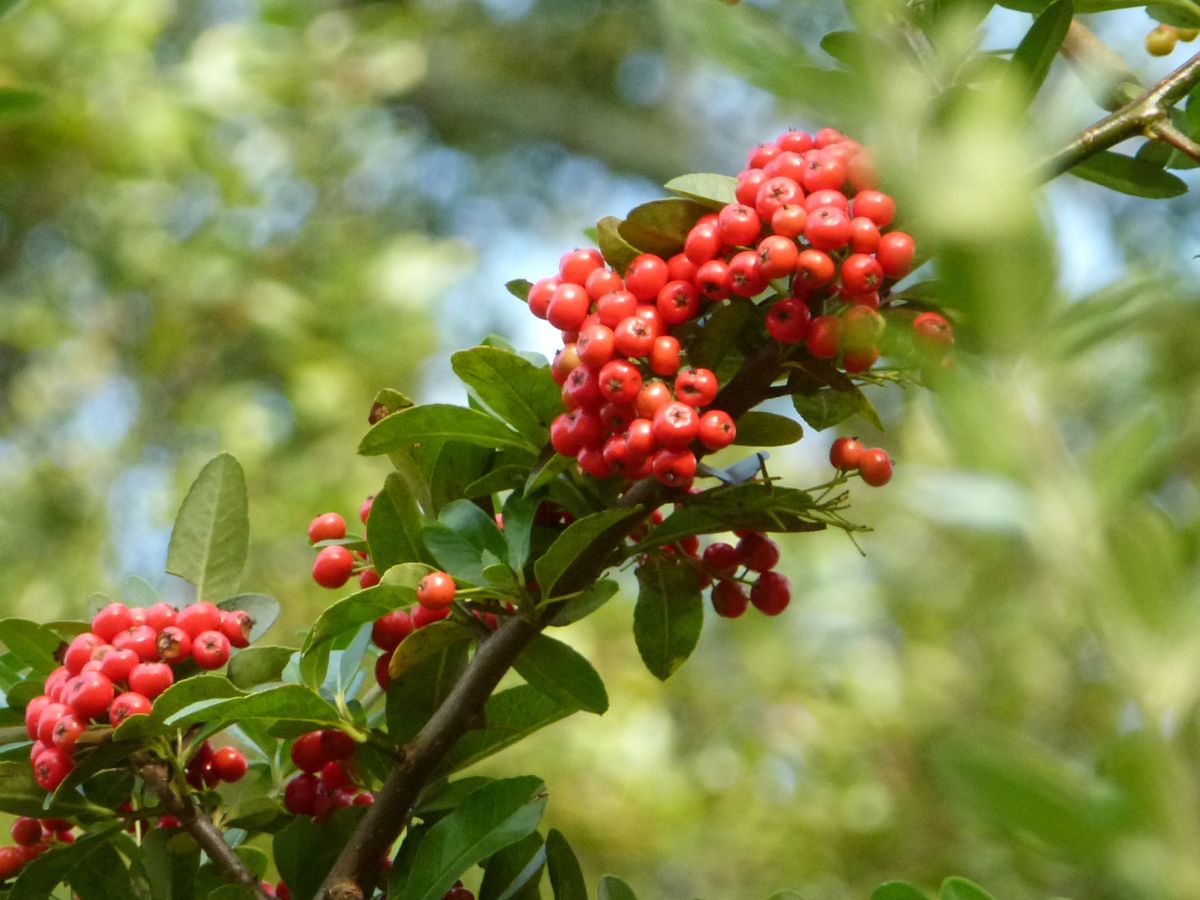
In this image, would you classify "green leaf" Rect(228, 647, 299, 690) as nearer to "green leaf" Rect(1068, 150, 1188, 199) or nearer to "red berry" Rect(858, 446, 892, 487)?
"red berry" Rect(858, 446, 892, 487)

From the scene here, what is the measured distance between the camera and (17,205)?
382cm

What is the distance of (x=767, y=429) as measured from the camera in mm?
853

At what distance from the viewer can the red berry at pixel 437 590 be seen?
79 cm

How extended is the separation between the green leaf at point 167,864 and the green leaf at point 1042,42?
673 mm

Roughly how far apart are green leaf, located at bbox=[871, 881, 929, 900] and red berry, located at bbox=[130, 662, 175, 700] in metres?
0.44

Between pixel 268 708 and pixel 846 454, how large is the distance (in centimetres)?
37

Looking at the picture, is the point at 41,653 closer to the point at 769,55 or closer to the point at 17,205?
the point at 769,55

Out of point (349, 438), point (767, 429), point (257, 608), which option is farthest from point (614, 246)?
point (349, 438)

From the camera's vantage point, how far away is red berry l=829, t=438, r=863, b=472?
0.85 meters

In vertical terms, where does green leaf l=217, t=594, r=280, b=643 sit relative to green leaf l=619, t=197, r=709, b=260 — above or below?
below

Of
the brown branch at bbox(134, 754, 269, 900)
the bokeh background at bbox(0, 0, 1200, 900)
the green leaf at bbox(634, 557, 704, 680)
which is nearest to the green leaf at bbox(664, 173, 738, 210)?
the green leaf at bbox(634, 557, 704, 680)

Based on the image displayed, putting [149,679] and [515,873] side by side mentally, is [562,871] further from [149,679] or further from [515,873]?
[149,679]

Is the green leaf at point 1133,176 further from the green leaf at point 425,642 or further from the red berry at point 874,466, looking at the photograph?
the green leaf at point 425,642

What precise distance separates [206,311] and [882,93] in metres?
3.67
